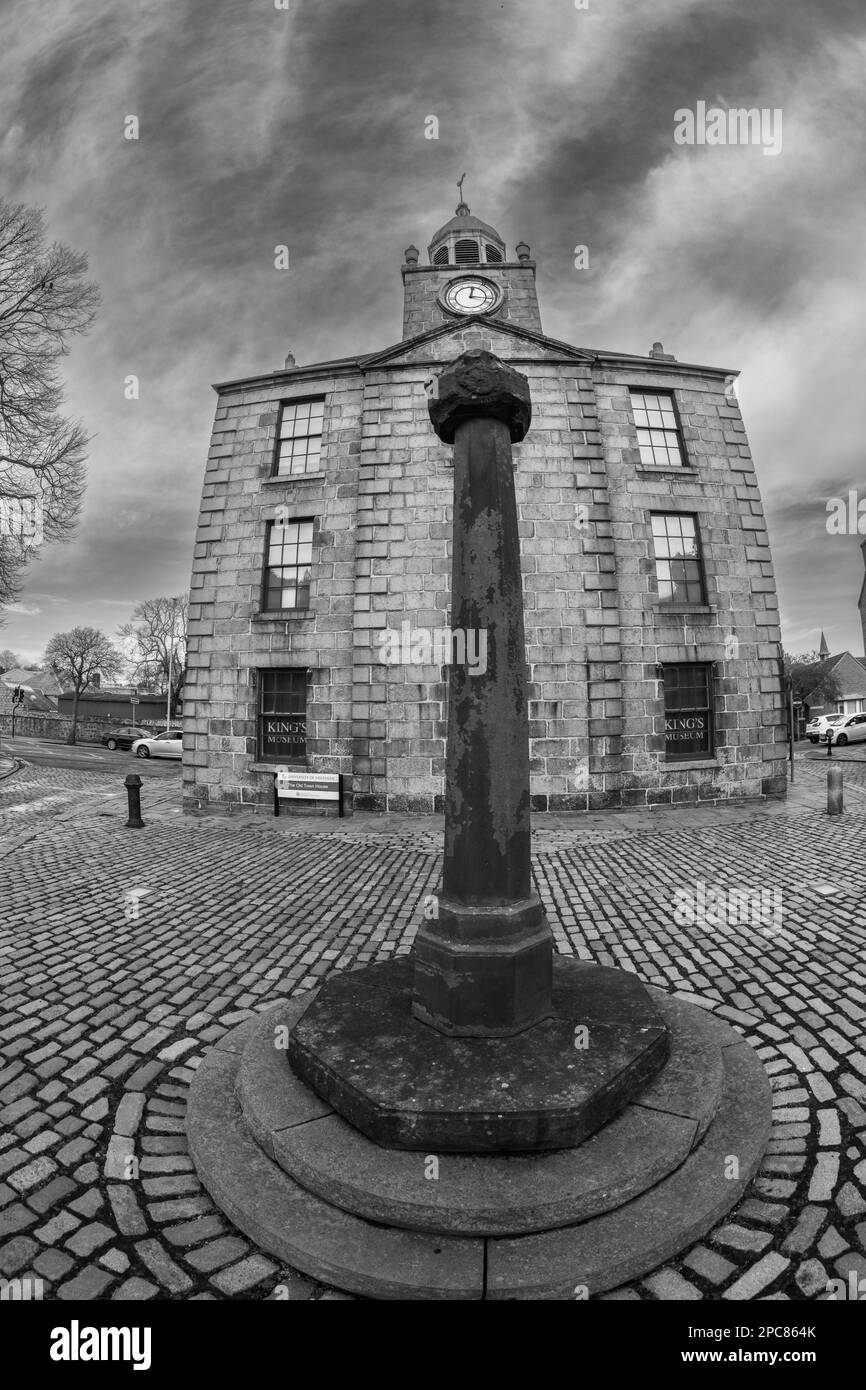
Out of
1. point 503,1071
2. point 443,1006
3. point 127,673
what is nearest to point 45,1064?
point 443,1006

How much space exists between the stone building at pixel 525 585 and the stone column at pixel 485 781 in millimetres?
8549

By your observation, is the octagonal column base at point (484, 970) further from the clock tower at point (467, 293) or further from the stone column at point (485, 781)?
the clock tower at point (467, 293)

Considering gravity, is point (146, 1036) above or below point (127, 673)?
below

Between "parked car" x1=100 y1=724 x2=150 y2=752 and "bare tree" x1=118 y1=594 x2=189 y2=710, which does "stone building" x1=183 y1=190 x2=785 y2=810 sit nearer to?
"parked car" x1=100 y1=724 x2=150 y2=752

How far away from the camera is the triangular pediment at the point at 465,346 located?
515 inches

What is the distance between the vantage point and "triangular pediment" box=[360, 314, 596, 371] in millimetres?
13078

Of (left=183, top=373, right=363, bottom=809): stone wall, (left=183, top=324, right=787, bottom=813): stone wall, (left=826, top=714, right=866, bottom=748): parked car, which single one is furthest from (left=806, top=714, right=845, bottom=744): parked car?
(left=183, top=373, right=363, bottom=809): stone wall

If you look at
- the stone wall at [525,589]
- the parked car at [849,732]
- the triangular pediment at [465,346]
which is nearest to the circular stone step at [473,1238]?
the stone wall at [525,589]

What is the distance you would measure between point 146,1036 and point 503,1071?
2.46 metres

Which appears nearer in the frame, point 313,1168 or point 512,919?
point 313,1168

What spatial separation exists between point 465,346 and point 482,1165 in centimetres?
1447

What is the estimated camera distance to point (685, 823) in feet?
35.5

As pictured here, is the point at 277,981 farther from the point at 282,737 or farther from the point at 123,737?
the point at 123,737

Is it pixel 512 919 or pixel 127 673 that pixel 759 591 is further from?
pixel 127 673
